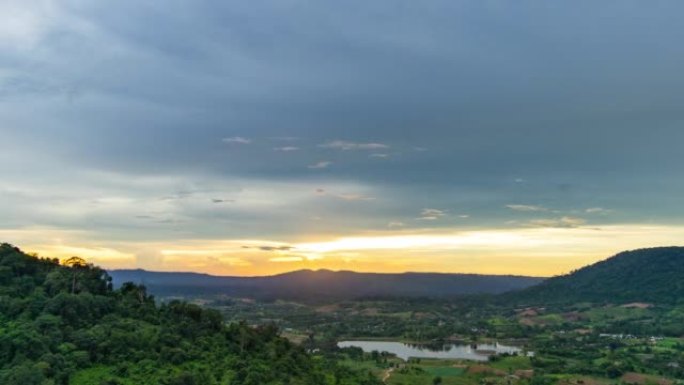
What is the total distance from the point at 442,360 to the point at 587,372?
30.3 m

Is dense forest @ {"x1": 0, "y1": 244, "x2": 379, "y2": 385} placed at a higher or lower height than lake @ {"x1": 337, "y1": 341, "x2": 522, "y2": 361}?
higher

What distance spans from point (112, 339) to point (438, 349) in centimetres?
12141

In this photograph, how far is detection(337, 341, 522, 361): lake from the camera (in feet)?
471

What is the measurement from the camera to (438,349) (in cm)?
16012

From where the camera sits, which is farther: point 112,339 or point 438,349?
point 438,349

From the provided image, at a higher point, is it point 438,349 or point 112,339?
point 112,339

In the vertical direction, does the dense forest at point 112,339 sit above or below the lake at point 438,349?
above

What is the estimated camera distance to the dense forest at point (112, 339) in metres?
46.6

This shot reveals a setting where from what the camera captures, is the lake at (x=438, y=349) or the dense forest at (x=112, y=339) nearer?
the dense forest at (x=112, y=339)

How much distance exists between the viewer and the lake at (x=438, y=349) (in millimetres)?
143500

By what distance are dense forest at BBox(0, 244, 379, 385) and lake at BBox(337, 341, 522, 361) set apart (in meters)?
76.4

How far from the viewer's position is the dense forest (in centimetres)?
4659

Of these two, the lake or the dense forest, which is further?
the lake

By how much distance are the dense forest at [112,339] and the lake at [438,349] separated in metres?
76.4
